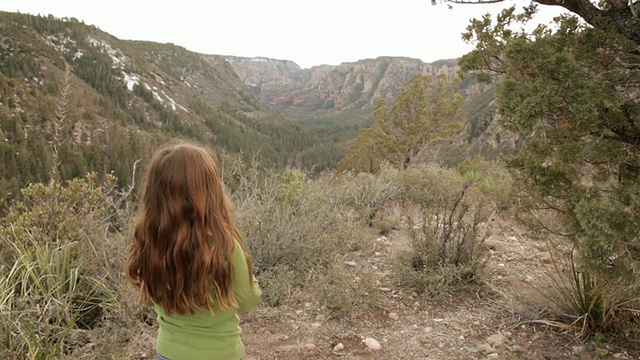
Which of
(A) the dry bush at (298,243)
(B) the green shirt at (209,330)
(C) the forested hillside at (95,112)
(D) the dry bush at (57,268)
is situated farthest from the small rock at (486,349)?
(C) the forested hillside at (95,112)

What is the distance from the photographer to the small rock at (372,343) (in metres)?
2.60

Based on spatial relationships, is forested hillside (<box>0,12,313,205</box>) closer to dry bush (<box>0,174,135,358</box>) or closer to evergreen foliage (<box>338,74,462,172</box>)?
evergreen foliage (<box>338,74,462,172</box>)

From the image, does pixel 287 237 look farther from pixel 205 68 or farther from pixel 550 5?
pixel 205 68

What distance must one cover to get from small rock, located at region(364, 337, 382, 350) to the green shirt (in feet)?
4.36

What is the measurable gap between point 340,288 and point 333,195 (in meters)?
2.30

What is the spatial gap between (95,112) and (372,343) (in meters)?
91.1

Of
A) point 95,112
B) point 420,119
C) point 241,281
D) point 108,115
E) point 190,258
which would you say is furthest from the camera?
point 108,115

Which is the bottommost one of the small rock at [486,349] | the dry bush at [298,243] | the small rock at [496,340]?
the small rock at [486,349]

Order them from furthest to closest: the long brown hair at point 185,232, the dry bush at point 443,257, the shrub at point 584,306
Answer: the dry bush at point 443,257 < the shrub at point 584,306 < the long brown hair at point 185,232

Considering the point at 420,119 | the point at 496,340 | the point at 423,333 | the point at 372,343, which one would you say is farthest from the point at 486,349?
the point at 420,119

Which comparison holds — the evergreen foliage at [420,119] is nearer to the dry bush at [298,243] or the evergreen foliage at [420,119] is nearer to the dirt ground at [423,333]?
the dry bush at [298,243]

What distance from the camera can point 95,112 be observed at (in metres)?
78.6

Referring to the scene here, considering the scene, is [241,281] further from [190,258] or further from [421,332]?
[421,332]

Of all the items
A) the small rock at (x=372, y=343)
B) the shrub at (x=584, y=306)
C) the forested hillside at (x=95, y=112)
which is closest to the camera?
the shrub at (x=584, y=306)
